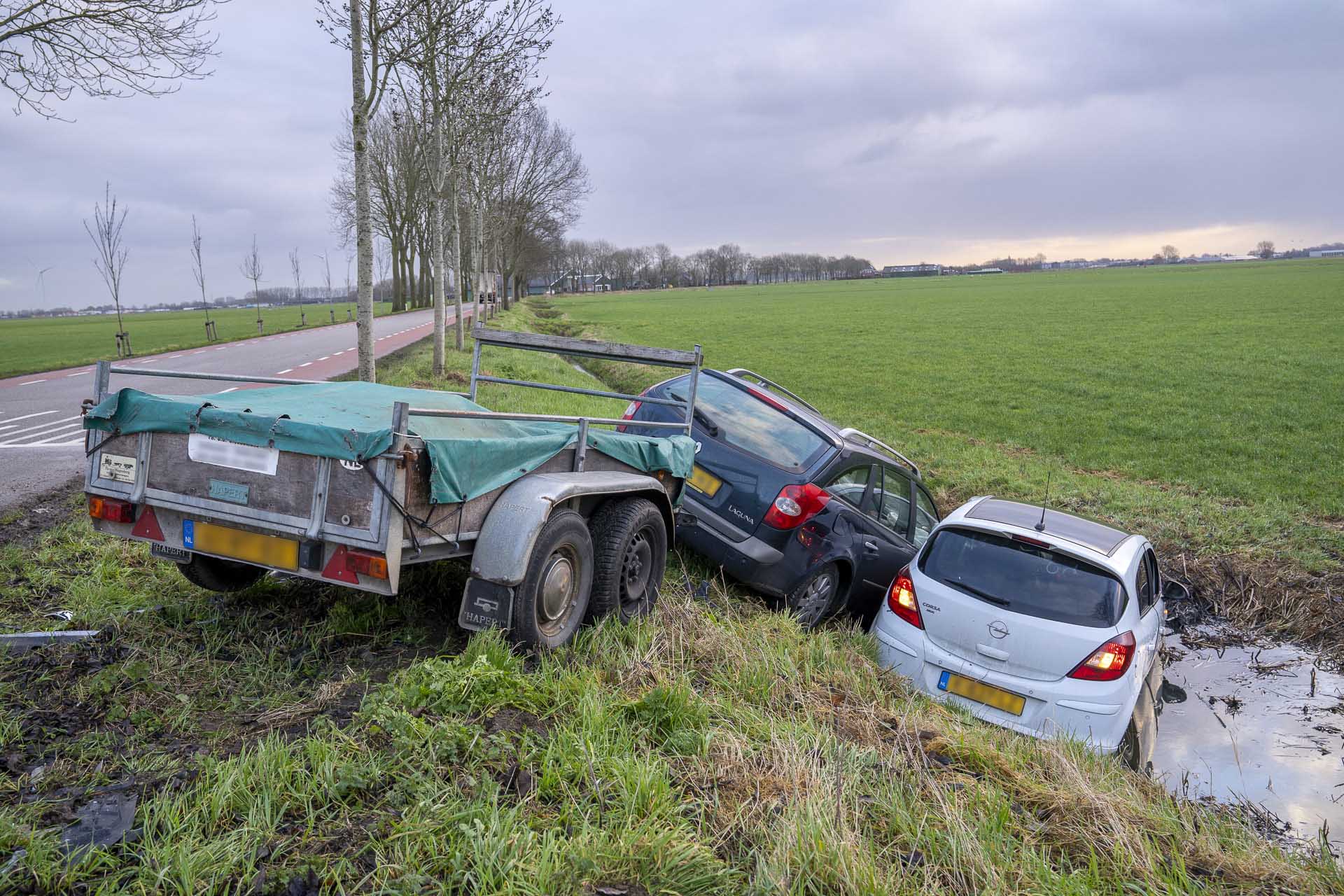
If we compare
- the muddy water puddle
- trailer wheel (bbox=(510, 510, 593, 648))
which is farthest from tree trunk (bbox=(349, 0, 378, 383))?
the muddy water puddle

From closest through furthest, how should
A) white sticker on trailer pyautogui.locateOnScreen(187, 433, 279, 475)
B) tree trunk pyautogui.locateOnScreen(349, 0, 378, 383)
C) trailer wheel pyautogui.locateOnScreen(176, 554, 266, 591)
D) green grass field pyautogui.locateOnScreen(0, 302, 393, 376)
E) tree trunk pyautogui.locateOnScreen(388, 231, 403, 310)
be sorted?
1. white sticker on trailer pyautogui.locateOnScreen(187, 433, 279, 475)
2. trailer wheel pyautogui.locateOnScreen(176, 554, 266, 591)
3. tree trunk pyautogui.locateOnScreen(349, 0, 378, 383)
4. green grass field pyautogui.locateOnScreen(0, 302, 393, 376)
5. tree trunk pyautogui.locateOnScreen(388, 231, 403, 310)

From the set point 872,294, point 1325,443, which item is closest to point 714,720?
point 1325,443

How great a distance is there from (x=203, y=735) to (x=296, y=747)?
0.50 meters

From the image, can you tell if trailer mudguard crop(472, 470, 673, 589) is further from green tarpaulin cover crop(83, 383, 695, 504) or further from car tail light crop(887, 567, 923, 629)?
car tail light crop(887, 567, 923, 629)

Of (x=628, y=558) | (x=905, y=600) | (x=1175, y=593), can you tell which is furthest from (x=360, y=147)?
(x=1175, y=593)

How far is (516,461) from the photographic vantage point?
416 cm

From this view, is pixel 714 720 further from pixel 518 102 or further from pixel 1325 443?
pixel 518 102

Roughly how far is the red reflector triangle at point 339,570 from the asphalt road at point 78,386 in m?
3.28

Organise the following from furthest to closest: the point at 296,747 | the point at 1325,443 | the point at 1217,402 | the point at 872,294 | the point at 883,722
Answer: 1. the point at 872,294
2. the point at 1217,402
3. the point at 1325,443
4. the point at 883,722
5. the point at 296,747

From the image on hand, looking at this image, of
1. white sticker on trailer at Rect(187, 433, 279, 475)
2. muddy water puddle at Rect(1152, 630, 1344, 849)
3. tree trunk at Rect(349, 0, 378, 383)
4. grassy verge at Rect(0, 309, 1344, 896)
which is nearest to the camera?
grassy verge at Rect(0, 309, 1344, 896)

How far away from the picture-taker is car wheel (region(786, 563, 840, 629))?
20.6ft

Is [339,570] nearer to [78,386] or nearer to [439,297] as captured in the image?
[439,297]

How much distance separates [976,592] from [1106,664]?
855 millimetres

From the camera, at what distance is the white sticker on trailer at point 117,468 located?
12.7 feet
